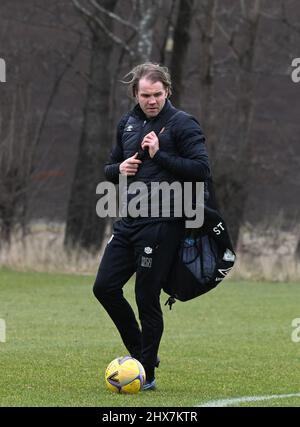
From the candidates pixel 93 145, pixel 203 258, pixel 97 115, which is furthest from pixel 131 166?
pixel 97 115

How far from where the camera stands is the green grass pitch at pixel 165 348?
8.16m

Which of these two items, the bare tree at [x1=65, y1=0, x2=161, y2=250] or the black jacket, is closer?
the black jacket

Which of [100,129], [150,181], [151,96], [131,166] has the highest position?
[100,129]

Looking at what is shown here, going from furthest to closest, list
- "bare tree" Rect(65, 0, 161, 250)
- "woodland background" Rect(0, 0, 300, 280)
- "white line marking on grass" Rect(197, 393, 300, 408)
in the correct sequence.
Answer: "bare tree" Rect(65, 0, 161, 250)
"woodland background" Rect(0, 0, 300, 280)
"white line marking on grass" Rect(197, 393, 300, 408)

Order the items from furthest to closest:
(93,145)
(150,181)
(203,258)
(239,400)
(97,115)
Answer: (97,115) → (93,145) → (203,258) → (150,181) → (239,400)

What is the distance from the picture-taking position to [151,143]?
7949 millimetres

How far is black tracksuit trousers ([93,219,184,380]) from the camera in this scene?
809 cm

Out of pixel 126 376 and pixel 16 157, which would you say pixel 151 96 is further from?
pixel 16 157

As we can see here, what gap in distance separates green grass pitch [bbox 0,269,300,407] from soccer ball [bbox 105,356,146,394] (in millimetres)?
85

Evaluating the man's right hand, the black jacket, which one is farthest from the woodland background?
the man's right hand

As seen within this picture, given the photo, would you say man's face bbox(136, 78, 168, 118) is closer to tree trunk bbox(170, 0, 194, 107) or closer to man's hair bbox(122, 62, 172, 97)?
man's hair bbox(122, 62, 172, 97)

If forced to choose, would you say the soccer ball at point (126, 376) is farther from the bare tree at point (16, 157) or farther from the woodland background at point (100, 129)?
the bare tree at point (16, 157)

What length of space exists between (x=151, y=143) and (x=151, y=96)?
0.36 metres

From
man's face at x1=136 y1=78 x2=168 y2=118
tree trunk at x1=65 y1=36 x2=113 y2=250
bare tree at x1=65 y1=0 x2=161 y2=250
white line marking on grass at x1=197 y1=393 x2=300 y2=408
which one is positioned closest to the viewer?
white line marking on grass at x1=197 y1=393 x2=300 y2=408
